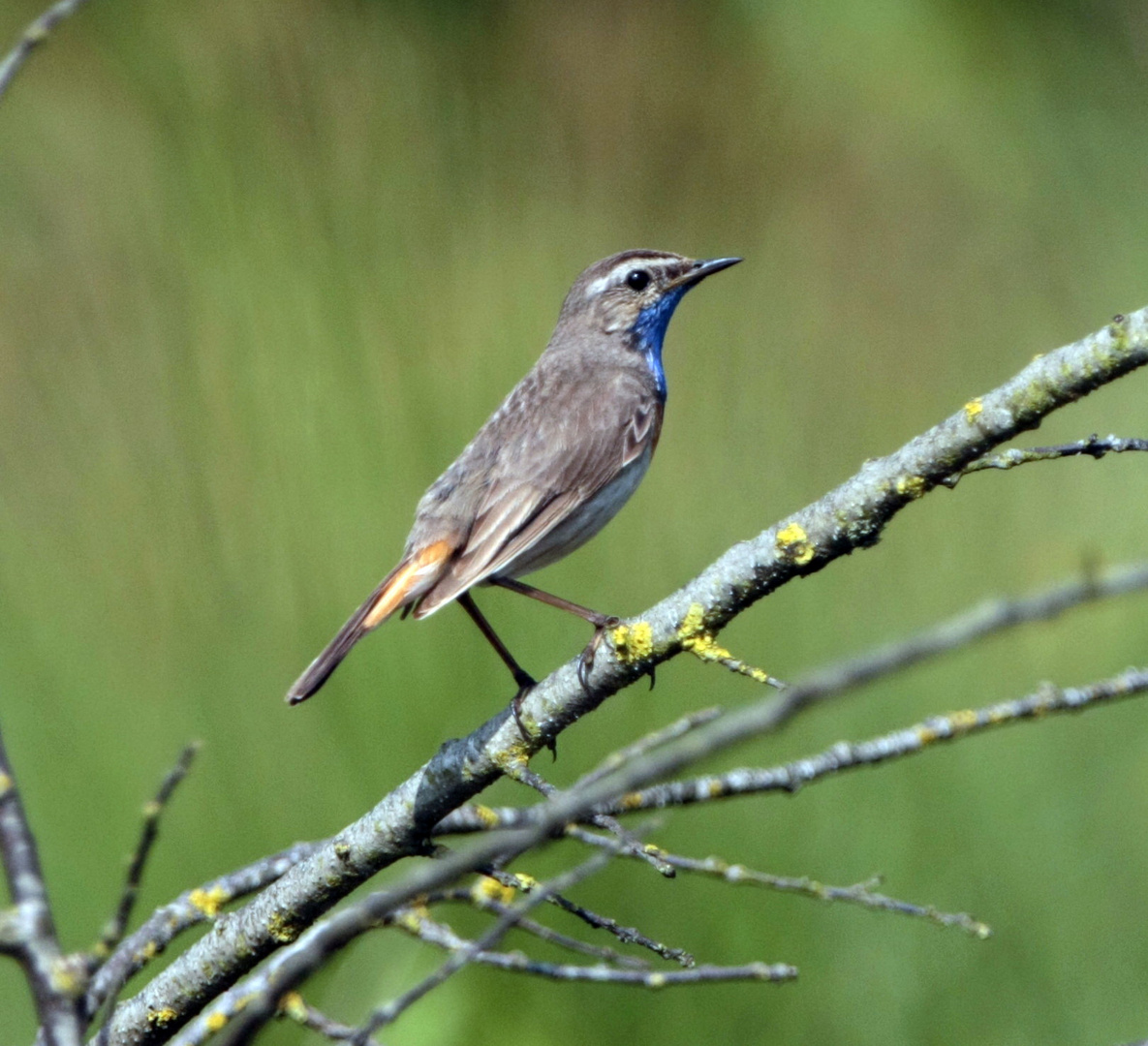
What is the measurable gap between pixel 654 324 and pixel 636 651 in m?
2.56

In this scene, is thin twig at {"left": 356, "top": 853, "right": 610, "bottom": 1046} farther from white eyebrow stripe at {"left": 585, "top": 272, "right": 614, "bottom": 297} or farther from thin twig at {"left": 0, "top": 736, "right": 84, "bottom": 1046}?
white eyebrow stripe at {"left": 585, "top": 272, "right": 614, "bottom": 297}

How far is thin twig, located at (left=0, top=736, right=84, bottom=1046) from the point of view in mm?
1389

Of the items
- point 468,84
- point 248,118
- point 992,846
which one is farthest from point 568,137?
point 992,846

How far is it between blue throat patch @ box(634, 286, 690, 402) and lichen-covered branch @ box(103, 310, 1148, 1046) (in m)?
2.32

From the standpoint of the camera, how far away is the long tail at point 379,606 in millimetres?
2887

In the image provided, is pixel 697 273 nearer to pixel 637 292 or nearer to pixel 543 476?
pixel 637 292

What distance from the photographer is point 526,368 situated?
4520mm

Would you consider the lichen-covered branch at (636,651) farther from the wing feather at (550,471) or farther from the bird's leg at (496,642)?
the bird's leg at (496,642)

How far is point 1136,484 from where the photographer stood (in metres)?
4.27

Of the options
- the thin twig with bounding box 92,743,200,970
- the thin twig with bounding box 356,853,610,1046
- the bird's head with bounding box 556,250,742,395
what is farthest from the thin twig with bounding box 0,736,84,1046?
the bird's head with bounding box 556,250,742,395

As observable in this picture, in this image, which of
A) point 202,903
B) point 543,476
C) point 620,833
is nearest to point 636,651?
point 620,833

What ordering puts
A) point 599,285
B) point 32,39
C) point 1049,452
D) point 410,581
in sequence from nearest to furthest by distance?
1. point 32,39
2. point 1049,452
3. point 410,581
4. point 599,285

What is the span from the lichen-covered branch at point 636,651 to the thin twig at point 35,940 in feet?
1.58

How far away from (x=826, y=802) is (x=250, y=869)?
5.22 ft
